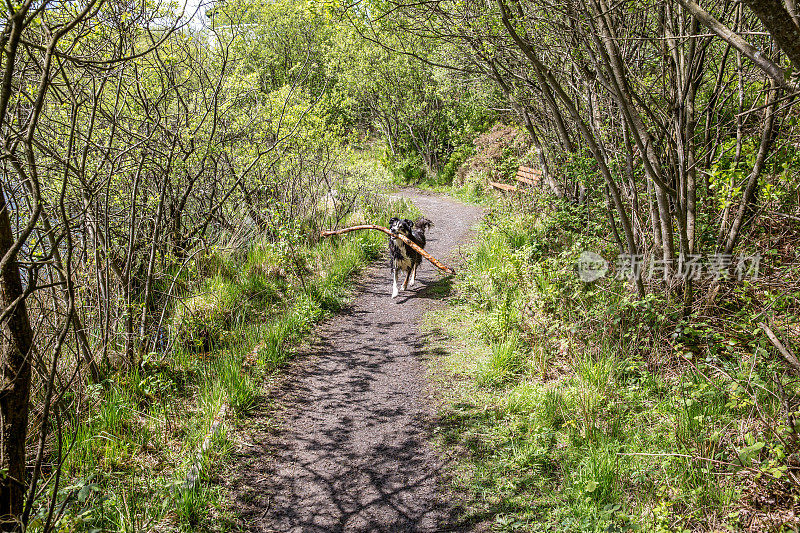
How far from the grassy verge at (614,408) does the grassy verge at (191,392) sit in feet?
6.71

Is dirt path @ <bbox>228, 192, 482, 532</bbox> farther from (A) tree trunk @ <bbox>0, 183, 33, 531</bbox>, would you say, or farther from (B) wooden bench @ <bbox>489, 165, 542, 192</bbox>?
(B) wooden bench @ <bbox>489, 165, 542, 192</bbox>

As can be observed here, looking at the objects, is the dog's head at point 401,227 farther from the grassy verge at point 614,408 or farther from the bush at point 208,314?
the bush at point 208,314

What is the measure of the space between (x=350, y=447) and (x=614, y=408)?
7.79 ft

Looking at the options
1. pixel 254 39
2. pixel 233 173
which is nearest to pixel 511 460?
pixel 233 173

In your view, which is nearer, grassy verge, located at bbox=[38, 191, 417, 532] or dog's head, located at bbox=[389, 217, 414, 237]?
grassy verge, located at bbox=[38, 191, 417, 532]

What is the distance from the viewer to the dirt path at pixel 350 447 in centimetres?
359

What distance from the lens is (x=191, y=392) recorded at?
5.25 metres

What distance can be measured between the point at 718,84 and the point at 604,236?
226 cm

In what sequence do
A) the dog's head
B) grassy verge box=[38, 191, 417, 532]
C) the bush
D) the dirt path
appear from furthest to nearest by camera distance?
the dog's head, the bush, the dirt path, grassy verge box=[38, 191, 417, 532]

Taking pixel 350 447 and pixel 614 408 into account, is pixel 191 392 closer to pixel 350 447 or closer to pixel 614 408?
pixel 350 447

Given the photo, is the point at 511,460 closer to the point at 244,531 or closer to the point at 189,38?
the point at 244,531

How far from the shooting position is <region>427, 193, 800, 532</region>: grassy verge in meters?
3.07

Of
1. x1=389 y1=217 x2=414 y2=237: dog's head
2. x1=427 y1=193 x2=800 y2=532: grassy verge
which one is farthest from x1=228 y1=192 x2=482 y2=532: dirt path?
x1=389 y1=217 x2=414 y2=237: dog's head

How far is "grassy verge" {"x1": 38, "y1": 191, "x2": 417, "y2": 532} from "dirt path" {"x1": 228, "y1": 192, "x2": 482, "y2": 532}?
1.13 ft
